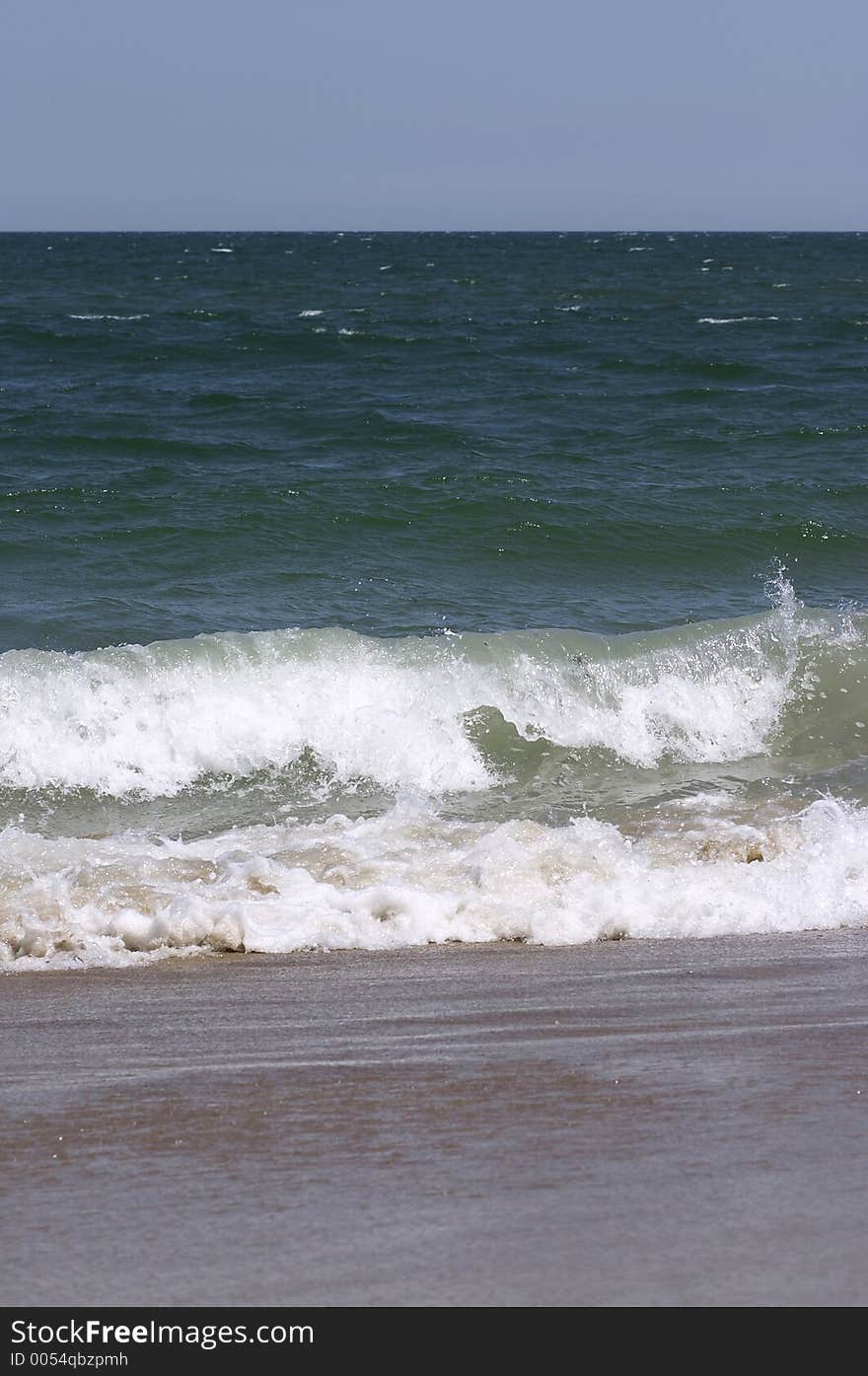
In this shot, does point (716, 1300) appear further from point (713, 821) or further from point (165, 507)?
point (165, 507)

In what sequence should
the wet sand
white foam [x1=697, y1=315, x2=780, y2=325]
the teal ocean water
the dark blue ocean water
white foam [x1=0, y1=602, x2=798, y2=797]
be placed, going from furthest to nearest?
white foam [x1=697, y1=315, x2=780, y2=325] → the dark blue ocean water → white foam [x1=0, y1=602, x2=798, y2=797] → the teal ocean water → the wet sand

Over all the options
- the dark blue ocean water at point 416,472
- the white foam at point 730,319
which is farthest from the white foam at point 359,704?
the white foam at point 730,319

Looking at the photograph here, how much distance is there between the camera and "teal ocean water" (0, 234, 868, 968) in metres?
5.15

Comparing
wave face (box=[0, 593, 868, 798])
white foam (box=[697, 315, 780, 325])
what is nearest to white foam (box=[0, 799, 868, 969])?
wave face (box=[0, 593, 868, 798])

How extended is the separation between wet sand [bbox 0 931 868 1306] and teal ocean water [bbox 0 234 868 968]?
54 cm

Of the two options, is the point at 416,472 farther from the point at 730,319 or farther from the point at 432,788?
the point at 730,319

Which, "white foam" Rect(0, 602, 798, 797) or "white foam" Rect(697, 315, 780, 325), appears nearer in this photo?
"white foam" Rect(0, 602, 798, 797)

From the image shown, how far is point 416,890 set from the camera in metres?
5.05

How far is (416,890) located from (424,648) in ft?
12.6

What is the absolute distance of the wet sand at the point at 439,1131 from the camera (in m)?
2.63

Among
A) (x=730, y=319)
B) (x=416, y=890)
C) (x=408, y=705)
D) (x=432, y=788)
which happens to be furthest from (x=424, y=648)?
(x=730, y=319)

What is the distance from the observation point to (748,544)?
12.8 metres

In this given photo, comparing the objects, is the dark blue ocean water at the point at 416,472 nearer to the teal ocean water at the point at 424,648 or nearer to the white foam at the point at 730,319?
the teal ocean water at the point at 424,648

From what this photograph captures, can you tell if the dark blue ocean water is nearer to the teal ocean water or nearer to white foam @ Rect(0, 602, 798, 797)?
the teal ocean water
